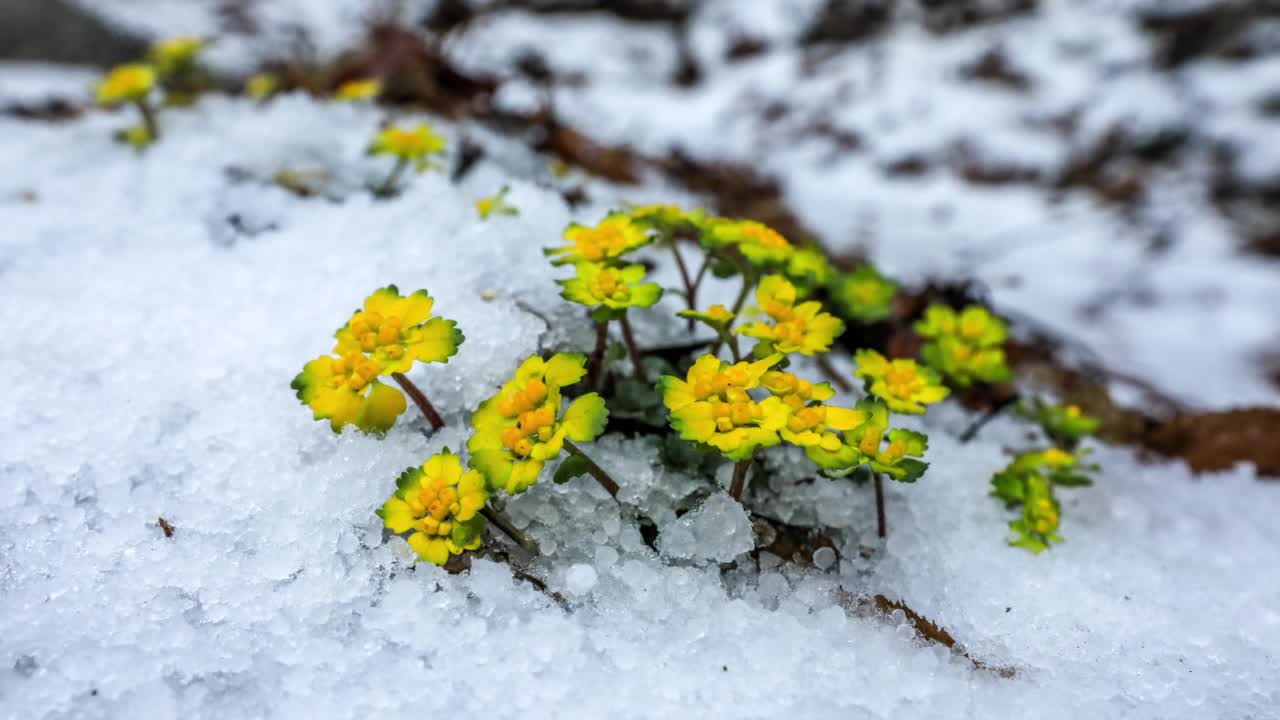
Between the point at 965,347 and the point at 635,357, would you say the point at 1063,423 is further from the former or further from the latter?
the point at 635,357

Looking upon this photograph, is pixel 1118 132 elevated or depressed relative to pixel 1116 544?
depressed

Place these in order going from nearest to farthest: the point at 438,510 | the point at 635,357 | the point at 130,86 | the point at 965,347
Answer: the point at 438,510 < the point at 635,357 < the point at 965,347 < the point at 130,86

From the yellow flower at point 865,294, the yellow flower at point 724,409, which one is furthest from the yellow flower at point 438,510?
the yellow flower at point 865,294

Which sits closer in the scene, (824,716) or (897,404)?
(824,716)

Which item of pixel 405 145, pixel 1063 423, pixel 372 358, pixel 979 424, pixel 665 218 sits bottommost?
pixel 979 424

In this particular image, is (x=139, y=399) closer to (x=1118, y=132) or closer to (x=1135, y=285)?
(x=1135, y=285)

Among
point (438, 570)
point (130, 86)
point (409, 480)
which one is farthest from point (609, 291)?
point (130, 86)

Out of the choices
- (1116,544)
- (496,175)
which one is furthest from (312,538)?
(1116,544)
